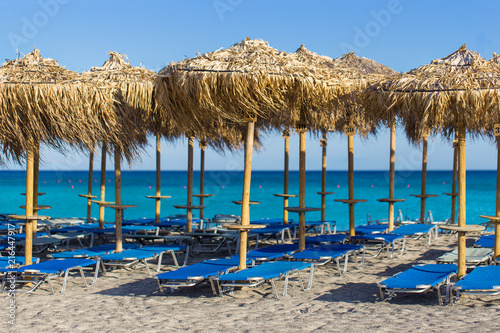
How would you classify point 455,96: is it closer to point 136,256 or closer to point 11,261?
point 136,256

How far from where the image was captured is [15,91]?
5.45 meters

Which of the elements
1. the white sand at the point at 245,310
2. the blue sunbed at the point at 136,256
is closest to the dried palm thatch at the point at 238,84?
the blue sunbed at the point at 136,256

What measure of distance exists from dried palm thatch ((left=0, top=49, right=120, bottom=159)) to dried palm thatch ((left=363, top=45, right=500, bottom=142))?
3.07 meters

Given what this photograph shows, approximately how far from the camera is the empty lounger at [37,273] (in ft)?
17.7

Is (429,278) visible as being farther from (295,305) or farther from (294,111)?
(294,111)

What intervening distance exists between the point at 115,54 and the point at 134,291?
151 inches

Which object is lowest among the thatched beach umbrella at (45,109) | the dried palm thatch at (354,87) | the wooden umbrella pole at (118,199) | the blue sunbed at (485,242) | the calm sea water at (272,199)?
the calm sea water at (272,199)

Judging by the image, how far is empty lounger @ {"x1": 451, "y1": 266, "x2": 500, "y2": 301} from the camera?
4.42 meters

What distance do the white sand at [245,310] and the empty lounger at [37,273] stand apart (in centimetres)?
15

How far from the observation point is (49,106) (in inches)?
218

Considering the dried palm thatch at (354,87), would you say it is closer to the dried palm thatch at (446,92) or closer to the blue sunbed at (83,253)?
the dried palm thatch at (446,92)

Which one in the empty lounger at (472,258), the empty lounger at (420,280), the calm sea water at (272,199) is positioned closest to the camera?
the empty lounger at (420,280)

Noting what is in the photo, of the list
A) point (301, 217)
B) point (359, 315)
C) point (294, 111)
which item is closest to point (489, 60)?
point (294, 111)

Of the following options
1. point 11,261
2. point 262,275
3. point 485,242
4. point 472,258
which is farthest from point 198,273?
point 485,242
